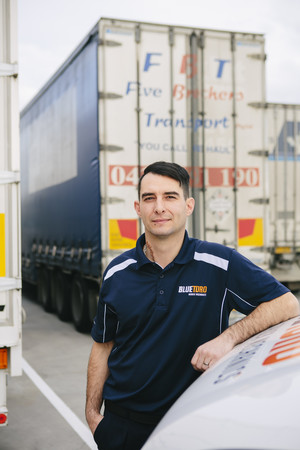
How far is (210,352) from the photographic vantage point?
7.10 feet

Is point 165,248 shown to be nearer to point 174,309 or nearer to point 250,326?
point 174,309

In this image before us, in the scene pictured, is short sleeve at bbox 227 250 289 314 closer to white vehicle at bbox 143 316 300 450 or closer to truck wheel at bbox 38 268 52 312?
white vehicle at bbox 143 316 300 450

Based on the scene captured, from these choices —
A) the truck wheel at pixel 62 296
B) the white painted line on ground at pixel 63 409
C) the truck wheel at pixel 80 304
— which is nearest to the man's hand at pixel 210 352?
the white painted line on ground at pixel 63 409

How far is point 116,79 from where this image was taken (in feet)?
28.5

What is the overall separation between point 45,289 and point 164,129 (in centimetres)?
574

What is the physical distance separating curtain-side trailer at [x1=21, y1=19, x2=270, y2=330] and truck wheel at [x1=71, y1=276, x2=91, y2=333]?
6 cm

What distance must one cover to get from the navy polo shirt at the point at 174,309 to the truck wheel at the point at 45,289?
421 inches

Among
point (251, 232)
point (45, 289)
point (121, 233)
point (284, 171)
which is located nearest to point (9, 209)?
point (121, 233)

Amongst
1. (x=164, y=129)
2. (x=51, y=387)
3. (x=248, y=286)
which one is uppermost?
(x=164, y=129)

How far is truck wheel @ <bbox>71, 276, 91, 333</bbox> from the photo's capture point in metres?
10.2

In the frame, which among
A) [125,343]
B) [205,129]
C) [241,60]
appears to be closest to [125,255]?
[125,343]

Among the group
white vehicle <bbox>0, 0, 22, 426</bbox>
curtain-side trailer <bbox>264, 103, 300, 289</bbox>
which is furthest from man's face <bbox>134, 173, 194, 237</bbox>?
curtain-side trailer <bbox>264, 103, 300, 289</bbox>

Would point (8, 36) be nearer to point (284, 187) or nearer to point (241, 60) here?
point (241, 60)

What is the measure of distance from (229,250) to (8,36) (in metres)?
2.90
